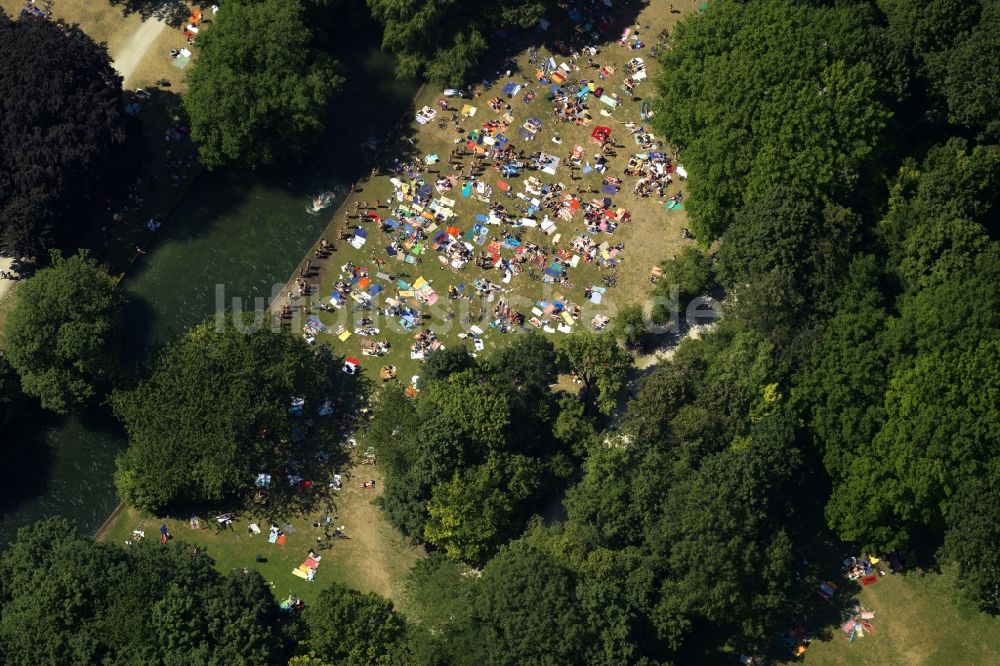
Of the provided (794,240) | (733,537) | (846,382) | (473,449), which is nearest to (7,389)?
(473,449)

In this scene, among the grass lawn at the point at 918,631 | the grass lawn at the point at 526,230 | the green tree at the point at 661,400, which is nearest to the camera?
the green tree at the point at 661,400

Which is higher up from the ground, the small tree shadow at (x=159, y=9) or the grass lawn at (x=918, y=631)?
the small tree shadow at (x=159, y=9)

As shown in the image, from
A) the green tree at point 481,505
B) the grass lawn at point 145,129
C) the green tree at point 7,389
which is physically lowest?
the green tree at point 481,505

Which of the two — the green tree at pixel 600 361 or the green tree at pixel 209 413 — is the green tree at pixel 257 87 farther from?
the green tree at pixel 600 361

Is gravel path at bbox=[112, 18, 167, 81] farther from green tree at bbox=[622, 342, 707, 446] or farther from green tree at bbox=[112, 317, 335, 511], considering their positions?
green tree at bbox=[622, 342, 707, 446]

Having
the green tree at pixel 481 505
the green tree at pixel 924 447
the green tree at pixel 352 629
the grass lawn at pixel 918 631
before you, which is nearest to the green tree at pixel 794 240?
the green tree at pixel 924 447

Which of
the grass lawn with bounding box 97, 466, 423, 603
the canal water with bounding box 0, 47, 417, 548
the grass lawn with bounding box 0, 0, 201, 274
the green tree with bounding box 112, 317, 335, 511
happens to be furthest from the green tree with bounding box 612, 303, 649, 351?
the grass lawn with bounding box 0, 0, 201, 274

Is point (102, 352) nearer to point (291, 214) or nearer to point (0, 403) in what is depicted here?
point (0, 403)
